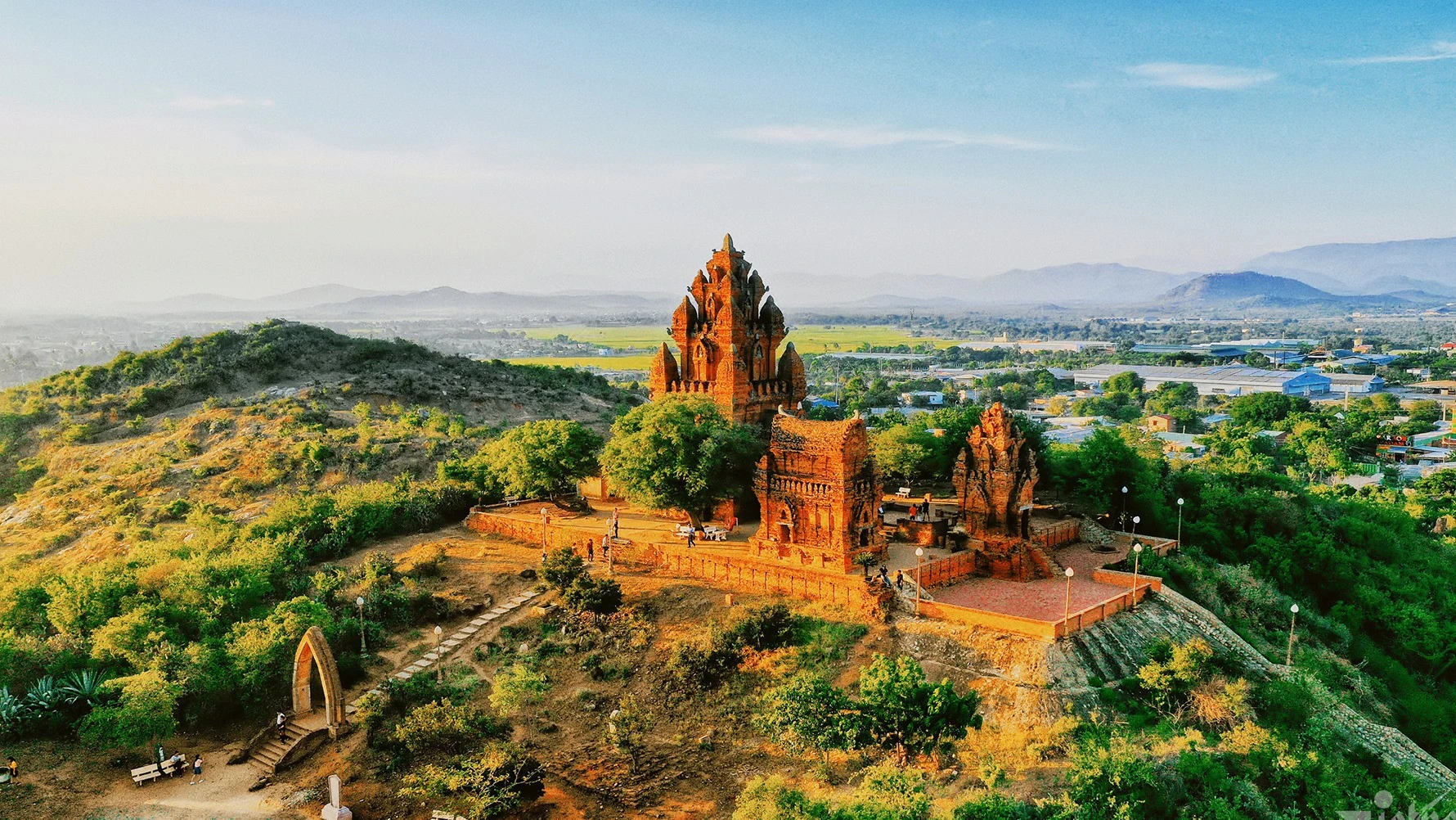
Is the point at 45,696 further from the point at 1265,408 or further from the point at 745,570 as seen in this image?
the point at 1265,408

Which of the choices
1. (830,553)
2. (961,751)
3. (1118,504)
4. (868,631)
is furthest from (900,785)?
(1118,504)

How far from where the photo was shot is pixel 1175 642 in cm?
2422

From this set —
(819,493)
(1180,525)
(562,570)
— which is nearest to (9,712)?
(562,570)

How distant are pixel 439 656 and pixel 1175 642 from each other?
63.7 feet

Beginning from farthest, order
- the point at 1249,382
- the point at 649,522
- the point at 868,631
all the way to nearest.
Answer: the point at 1249,382 → the point at 649,522 → the point at 868,631

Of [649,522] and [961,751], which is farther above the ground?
[649,522]

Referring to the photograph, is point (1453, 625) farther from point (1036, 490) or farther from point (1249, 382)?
point (1249, 382)

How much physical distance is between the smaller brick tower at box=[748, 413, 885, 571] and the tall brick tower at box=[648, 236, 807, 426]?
6.31 metres

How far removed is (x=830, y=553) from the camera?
2644 cm

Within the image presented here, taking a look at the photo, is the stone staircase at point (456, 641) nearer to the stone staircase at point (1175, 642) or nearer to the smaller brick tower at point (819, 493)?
the smaller brick tower at point (819, 493)

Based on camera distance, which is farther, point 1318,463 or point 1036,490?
point 1318,463

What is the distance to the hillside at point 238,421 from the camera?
141 ft

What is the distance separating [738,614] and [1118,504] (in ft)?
58.2

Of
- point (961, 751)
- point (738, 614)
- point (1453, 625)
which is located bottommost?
point (1453, 625)
